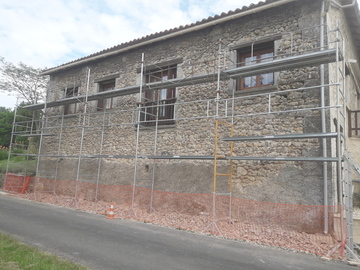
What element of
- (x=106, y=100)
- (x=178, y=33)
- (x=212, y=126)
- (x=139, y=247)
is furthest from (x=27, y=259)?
(x=106, y=100)

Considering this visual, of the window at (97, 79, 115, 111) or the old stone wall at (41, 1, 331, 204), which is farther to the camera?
the window at (97, 79, 115, 111)

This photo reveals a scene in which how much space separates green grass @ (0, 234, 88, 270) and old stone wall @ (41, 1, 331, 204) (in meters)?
4.74

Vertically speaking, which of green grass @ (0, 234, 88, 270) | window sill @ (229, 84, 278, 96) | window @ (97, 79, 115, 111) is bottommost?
green grass @ (0, 234, 88, 270)

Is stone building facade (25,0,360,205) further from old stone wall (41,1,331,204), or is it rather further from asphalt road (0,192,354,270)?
asphalt road (0,192,354,270)

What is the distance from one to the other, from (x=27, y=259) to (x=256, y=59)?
7.00 m

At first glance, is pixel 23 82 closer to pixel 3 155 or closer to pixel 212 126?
pixel 3 155

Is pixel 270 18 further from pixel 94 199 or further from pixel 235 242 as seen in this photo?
pixel 94 199

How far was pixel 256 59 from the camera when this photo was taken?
7750 millimetres

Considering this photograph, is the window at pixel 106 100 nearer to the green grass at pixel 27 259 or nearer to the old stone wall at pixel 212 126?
the old stone wall at pixel 212 126

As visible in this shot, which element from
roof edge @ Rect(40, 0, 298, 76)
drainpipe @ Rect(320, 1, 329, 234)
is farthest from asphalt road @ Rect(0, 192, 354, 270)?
roof edge @ Rect(40, 0, 298, 76)

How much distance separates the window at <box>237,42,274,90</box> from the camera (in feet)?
25.8

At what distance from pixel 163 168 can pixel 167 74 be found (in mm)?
3435

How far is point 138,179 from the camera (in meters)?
9.12

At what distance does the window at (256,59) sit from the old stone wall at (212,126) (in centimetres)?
31
